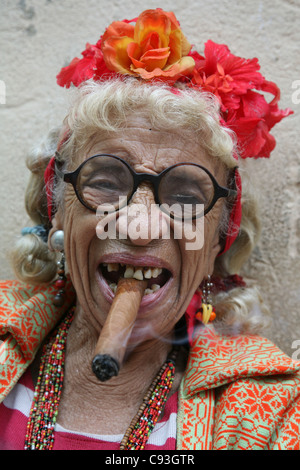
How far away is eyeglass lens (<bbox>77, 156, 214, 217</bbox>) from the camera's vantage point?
1760mm

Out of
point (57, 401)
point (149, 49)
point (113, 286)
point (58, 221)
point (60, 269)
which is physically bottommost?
point (57, 401)

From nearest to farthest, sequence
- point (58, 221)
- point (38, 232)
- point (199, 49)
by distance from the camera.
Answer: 1. point (58, 221)
2. point (38, 232)
3. point (199, 49)

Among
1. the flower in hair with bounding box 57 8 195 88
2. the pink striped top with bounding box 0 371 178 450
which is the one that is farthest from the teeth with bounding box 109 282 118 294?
the flower in hair with bounding box 57 8 195 88

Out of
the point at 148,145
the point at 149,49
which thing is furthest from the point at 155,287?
the point at 149,49

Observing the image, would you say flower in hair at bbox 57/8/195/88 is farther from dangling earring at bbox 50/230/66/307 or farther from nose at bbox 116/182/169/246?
dangling earring at bbox 50/230/66/307

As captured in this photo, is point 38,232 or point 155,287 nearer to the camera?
point 155,287

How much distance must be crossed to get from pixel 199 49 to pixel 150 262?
1.27 m

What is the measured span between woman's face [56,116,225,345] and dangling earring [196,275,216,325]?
0.56ft

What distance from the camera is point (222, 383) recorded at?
181cm

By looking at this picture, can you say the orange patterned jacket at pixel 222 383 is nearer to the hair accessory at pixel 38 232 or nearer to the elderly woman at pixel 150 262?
the elderly woman at pixel 150 262

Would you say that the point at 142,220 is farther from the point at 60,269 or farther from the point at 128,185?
the point at 60,269

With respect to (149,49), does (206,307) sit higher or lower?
lower

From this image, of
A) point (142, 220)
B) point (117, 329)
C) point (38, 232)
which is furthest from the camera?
point (38, 232)

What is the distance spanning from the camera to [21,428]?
1.80 meters
